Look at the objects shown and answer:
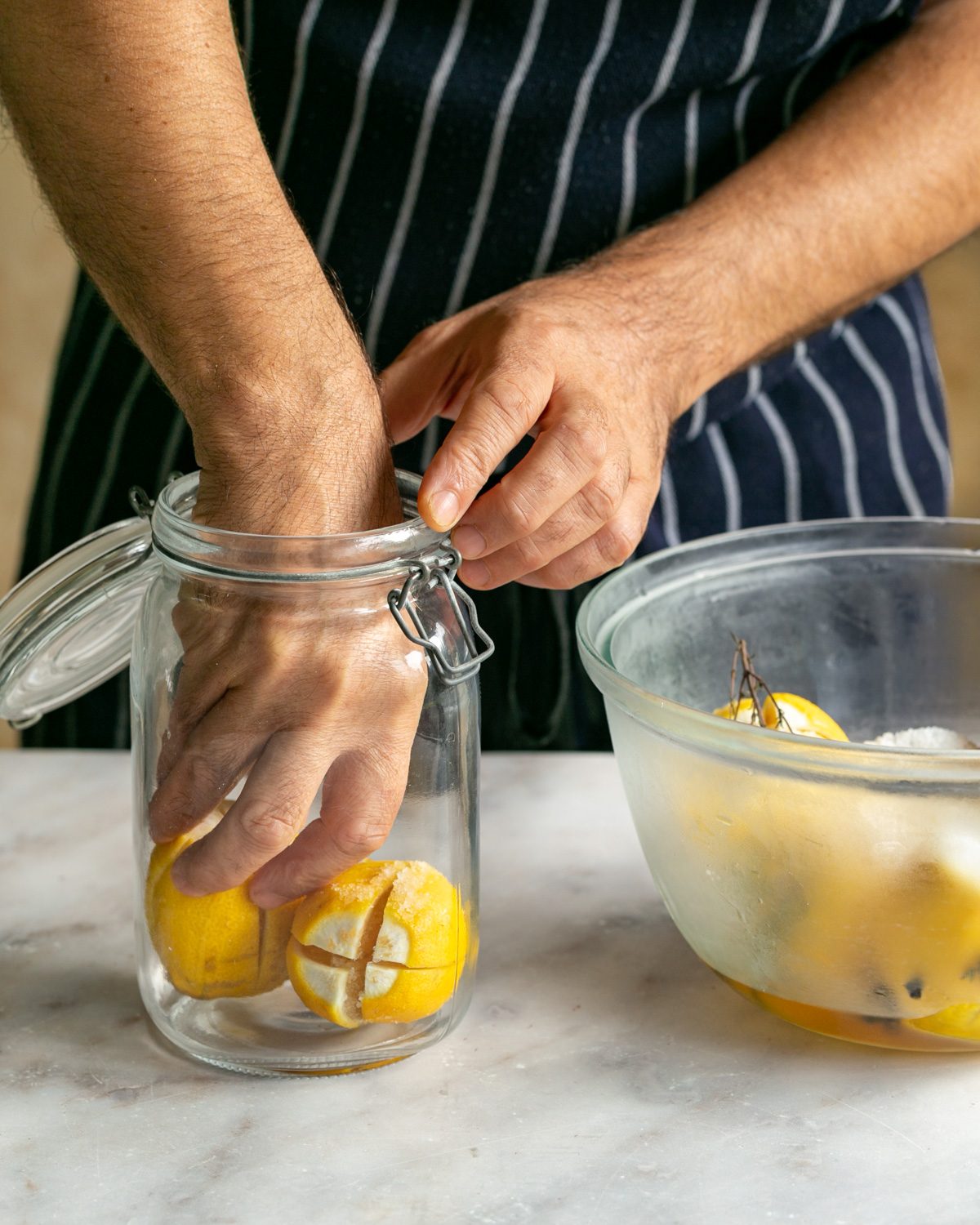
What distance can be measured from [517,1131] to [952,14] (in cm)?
77

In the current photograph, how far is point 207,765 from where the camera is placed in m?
0.56

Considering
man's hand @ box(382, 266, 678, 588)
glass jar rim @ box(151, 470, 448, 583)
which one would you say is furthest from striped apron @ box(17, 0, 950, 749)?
glass jar rim @ box(151, 470, 448, 583)

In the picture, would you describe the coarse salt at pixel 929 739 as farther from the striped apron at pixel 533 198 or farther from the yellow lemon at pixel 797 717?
the striped apron at pixel 533 198

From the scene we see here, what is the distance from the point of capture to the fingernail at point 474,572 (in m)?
0.59

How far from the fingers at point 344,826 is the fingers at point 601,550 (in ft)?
0.39

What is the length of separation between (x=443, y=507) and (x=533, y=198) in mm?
404

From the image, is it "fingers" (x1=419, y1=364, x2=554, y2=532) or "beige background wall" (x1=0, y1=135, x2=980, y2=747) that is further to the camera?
"beige background wall" (x1=0, y1=135, x2=980, y2=747)

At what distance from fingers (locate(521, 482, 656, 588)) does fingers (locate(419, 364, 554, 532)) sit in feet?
0.22

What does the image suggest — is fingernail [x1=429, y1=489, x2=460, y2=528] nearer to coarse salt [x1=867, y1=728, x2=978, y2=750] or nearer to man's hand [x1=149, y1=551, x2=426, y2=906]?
man's hand [x1=149, y1=551, x2=426, y2=906]

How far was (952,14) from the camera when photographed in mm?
921

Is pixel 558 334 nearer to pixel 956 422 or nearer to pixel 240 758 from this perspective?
pixel 240 758

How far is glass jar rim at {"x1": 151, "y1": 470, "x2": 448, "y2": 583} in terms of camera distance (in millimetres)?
522

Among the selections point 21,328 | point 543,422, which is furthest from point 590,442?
point 21,328

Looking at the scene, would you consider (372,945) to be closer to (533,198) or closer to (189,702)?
(189,702)
